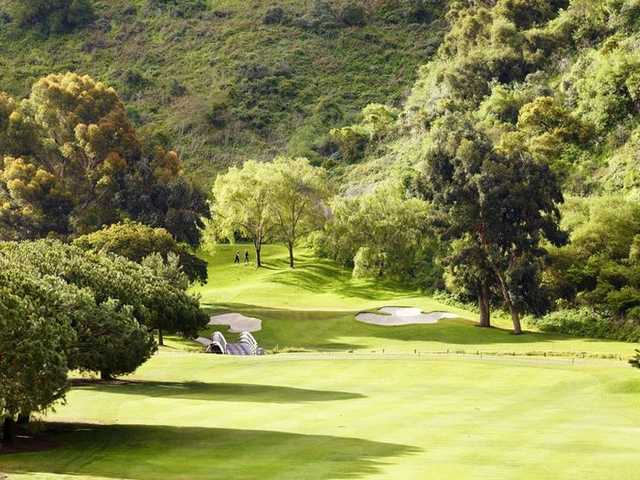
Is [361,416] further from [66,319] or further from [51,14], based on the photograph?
[51,14]

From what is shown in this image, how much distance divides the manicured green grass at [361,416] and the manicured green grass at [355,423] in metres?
0.07

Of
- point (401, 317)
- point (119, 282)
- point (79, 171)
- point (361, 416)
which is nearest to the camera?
point (361, 416)

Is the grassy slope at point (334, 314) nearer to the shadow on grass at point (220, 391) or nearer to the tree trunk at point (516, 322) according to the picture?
the tree trunk at point (516, 322)

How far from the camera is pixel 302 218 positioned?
336 feet

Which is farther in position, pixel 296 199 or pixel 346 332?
pixel 296 199

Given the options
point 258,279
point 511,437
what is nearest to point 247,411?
point 511,437

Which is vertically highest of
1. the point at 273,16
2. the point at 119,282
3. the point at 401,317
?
the point at 273,16

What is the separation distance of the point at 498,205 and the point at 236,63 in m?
96.8

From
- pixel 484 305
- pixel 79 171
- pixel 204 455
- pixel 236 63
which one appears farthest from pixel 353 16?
pixel 204 455

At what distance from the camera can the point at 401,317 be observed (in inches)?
3098

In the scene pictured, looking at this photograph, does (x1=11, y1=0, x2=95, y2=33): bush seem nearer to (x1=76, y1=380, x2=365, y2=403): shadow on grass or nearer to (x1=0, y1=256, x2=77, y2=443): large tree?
(x1=76, y1=380, x2=365, y2=403): shadow on grass

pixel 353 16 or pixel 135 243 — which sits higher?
pixel 353 16

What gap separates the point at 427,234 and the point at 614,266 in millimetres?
26600

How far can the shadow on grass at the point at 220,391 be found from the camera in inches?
1718
